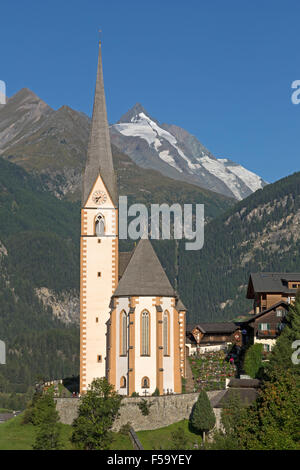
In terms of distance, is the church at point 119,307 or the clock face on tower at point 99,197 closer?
the church at point 119,307

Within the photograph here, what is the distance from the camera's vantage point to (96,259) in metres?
123

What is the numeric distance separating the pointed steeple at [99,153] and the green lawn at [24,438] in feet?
113

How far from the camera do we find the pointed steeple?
12500 cm

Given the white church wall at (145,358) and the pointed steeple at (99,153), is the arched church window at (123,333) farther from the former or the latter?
the pointed steeple at (99,153)

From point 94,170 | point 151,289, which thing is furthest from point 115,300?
point 94,170

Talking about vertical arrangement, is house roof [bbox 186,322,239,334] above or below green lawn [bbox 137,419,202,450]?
above

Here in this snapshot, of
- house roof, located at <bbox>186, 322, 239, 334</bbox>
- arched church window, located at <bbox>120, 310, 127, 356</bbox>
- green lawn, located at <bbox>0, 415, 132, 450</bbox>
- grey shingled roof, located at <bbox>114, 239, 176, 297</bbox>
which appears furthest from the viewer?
house roof, located at <bbox>186, 322, 239, 334</bbox>

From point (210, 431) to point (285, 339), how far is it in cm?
1425

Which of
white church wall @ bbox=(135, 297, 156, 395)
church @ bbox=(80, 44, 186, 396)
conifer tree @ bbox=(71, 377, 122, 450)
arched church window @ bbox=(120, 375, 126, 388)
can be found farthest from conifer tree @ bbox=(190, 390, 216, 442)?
arched church window @ bbox=(120, 375, 126, 388)

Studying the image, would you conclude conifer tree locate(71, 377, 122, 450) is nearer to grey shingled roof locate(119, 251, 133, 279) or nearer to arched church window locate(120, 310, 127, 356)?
arched church window locate(120, 310, 127, 356)

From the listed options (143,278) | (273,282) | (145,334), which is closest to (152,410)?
(145,334)

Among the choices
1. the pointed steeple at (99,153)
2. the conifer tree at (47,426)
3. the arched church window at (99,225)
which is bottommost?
the conifer tree at (47,426)

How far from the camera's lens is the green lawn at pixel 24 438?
93250mm

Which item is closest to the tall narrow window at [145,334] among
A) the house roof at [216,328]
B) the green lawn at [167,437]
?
the green lawn at [167,437]
